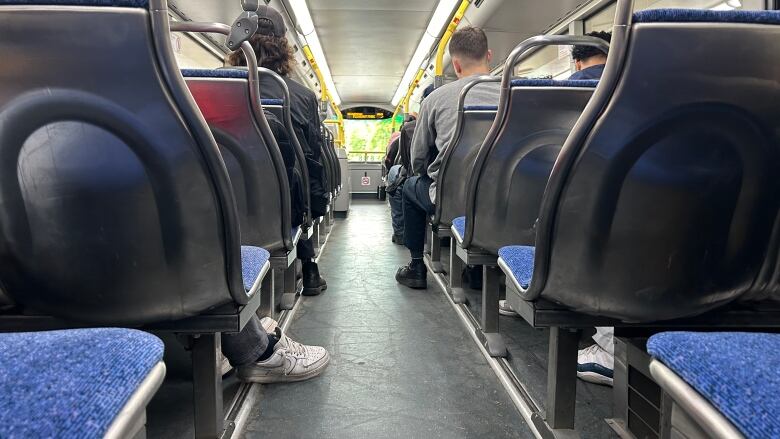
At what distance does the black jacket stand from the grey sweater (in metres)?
0.61

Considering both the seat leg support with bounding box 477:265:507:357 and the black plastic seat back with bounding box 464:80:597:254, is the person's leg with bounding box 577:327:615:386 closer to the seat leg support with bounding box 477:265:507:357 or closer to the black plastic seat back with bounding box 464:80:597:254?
the seat leg support with bounding box 477:265:507:357

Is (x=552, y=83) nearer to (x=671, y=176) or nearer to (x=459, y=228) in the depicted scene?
(x=671, y=176)

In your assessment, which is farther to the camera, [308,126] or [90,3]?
[308,126]

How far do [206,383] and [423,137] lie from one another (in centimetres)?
200

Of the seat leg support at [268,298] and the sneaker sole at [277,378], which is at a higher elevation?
the seat leg support at [268,298]

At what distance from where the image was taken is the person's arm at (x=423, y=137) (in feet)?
9.23

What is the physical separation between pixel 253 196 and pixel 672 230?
1500mm

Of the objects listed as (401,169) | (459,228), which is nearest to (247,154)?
(459,228)

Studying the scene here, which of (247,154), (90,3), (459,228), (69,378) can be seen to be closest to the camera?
(69,378)

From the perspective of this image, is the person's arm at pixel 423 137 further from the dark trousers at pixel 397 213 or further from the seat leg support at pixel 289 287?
the dark trousers at pixel 397 213

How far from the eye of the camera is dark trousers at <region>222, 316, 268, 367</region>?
1.59m

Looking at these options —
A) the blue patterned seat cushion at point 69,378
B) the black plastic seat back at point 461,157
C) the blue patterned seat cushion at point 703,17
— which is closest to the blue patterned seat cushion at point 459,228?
the black plastic seat back at point 461,157

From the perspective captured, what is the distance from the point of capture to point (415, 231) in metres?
3.28

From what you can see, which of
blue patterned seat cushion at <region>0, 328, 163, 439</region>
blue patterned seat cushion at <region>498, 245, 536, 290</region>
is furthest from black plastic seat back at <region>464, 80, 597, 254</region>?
blue patterned seat cushion at <region>0, 328, 163, 439</region>
